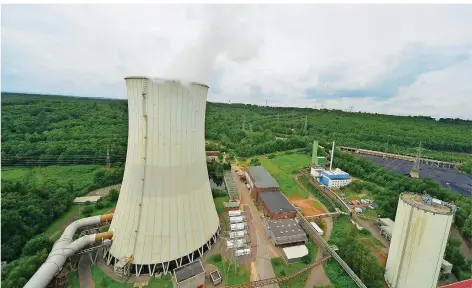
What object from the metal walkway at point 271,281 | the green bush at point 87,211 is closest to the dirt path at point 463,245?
the metal walkway at point 271,281

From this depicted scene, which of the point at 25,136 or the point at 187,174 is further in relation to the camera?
the point at 25,136

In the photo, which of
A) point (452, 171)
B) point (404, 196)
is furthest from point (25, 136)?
point (452, 171)

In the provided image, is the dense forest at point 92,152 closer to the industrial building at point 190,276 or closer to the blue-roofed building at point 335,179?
the blue-roofed building at point 335,179

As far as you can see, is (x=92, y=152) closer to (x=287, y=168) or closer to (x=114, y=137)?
(x=114, y=137)

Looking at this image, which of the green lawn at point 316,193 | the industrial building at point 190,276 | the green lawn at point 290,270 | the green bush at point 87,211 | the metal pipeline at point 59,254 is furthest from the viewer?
the green lawn at point 316,193

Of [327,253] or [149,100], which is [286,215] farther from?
[149,100]

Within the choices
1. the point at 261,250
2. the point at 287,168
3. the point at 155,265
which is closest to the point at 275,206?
the point at 261,250

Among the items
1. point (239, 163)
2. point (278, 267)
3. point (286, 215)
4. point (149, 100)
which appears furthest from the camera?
point (239, 163)

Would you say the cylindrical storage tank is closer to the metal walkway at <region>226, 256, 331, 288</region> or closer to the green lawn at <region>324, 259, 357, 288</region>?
the green lawn at <region>324, 259, 357, 288</region>
